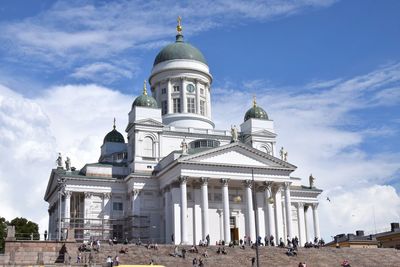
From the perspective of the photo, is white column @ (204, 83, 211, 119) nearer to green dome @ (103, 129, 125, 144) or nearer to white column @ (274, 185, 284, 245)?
green dome @ (103, 129, 125, 144)

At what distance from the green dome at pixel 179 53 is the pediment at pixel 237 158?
18443mm

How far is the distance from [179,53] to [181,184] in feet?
72.8

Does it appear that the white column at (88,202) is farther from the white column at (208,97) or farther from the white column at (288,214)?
the white column at (288,214)

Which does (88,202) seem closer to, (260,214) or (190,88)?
(260,214)

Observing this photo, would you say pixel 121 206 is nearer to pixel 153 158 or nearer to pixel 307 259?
pixel 153 158

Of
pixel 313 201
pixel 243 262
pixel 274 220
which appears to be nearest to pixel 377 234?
pixel 313 201

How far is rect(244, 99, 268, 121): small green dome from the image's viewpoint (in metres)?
75.4

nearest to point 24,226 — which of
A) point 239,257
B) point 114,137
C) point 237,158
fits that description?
point 114,137

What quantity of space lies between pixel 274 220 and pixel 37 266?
29.7 metres

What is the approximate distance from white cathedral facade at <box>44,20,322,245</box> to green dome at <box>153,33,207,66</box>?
1325 mm

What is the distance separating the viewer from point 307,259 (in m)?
52.4

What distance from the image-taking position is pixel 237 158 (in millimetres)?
62438

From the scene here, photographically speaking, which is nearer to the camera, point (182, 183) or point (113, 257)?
point (113, 257)

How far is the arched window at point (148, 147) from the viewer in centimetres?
6750
